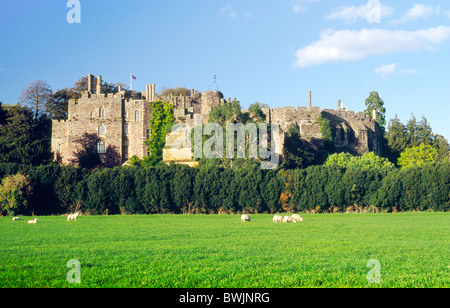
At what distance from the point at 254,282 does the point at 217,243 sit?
312 inches

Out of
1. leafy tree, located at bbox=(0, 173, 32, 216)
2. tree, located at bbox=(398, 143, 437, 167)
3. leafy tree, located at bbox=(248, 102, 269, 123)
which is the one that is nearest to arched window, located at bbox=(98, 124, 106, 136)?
leafy tree, located at bbox=(248, 102, 269, 123)

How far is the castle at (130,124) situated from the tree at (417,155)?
15.2ft

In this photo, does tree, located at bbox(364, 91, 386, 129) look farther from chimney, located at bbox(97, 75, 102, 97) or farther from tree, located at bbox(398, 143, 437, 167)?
chimney, located at bbox(97, 75, 102, 97)

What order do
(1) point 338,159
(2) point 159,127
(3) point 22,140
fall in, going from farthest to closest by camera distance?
(2) point 159,127 → (1) point 338,159 → (3) point 22,140

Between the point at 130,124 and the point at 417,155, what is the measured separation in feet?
121

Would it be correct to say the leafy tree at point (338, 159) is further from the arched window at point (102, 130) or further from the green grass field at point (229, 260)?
the green grass field at point (229, 260)

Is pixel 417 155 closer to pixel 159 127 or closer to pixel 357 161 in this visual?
pixel 357 161

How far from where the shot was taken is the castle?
71.7 metres

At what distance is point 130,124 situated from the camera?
241ft

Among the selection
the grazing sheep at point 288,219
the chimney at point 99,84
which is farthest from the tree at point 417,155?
the grazing sheep at point 288,219

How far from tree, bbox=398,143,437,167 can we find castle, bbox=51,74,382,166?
4.64m

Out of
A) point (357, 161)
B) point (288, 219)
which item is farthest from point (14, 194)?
point (357, 161)
